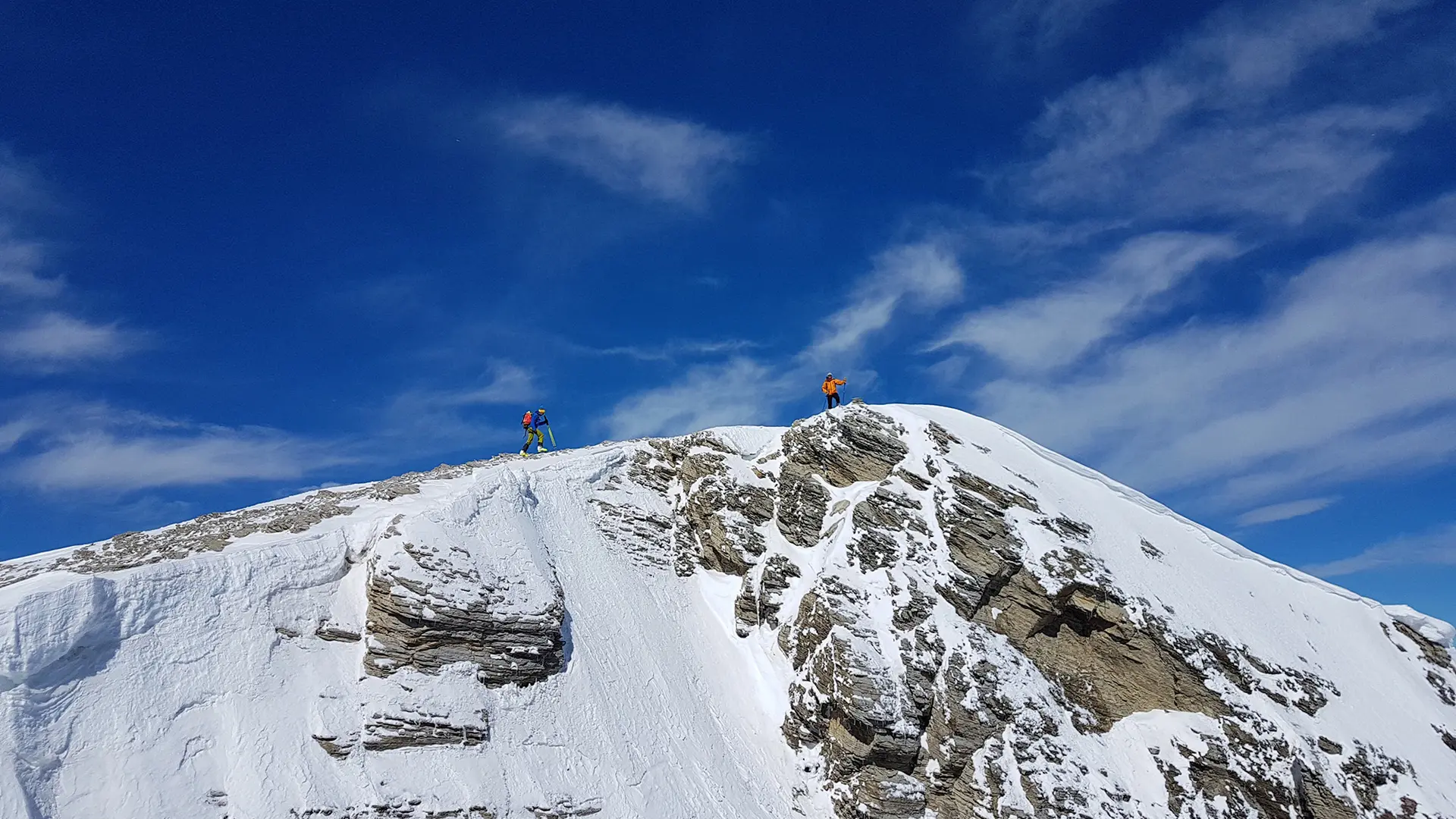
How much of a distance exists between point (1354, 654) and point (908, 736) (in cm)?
1734

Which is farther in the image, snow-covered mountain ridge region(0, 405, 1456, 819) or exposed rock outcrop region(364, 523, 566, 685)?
exposed rock outcrop region(364, 523, 566, 685)

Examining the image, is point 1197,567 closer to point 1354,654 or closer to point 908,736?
point 1354,654

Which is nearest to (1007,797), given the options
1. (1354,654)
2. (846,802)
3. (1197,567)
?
(846,802)

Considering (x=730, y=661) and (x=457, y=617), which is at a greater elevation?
(x=457, y=617)

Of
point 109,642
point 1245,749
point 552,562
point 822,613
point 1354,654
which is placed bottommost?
point 1245,749

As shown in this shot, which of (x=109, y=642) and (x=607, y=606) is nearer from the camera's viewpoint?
(x=109, y=642)

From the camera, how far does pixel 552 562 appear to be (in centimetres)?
2817

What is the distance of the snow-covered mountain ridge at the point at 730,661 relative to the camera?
19.0 m

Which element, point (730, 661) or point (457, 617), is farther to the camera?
point (730, 661)

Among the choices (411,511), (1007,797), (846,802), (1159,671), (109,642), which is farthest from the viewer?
(411,511)

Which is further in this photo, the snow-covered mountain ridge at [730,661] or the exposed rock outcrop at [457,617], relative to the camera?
the exposed rock outcrop at [457,617]

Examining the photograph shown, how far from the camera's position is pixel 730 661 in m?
28.3

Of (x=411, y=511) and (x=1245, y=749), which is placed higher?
(x=411, y=511)

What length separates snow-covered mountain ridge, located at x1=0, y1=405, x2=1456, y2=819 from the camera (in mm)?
18953
